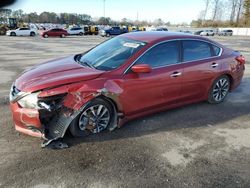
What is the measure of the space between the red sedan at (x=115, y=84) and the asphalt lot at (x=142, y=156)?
0.84ft

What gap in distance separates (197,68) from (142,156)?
2.23 meters

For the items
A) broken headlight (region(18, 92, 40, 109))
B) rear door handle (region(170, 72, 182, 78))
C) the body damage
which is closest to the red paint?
rear door handle (region(170, 72, 182, 78))

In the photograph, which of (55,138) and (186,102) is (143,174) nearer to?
(55,138)

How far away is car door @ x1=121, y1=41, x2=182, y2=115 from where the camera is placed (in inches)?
156

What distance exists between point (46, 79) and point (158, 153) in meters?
1.90

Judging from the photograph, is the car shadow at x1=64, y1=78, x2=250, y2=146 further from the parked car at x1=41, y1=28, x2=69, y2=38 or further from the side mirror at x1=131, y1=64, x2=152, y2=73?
the parked car at x1=41, y1=28, x2=69, y2=38

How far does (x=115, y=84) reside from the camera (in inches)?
149

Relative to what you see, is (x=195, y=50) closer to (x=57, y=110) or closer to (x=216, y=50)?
(x=216, y=50)

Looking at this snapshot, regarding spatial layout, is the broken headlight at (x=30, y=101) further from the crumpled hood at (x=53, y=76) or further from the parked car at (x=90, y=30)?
the parked car at (x=90, y=30)

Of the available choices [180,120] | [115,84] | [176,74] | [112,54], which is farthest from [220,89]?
[115,84]

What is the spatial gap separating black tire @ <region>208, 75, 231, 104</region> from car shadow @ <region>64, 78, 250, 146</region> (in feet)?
0.42

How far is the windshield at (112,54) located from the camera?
4084 mm

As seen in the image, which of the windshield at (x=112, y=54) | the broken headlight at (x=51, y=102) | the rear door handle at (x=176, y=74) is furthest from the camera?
the rear door handle at (x=176, y=74)

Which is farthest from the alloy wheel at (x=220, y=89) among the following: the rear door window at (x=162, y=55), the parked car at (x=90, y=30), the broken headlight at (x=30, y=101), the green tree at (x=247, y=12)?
the green tree at (x=247, y=12)
